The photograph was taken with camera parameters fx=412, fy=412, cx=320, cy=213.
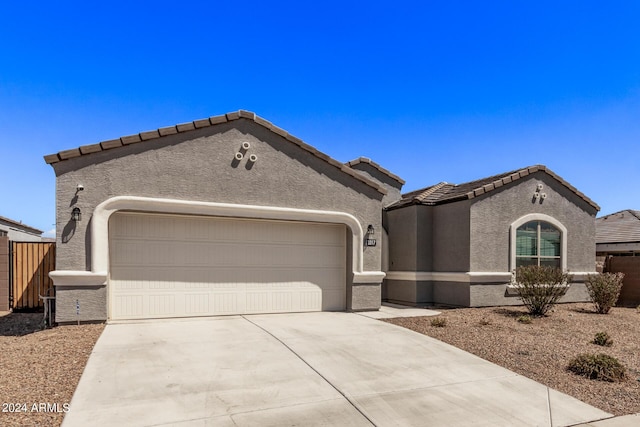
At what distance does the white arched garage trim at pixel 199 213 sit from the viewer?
859cm

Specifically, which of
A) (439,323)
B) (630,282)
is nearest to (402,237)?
(439,323)

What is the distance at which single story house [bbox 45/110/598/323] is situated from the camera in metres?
8.66

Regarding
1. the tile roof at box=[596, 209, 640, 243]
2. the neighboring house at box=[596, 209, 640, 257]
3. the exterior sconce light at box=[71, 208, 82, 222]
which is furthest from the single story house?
the tile roof at box=[596, 209, 640, 243]

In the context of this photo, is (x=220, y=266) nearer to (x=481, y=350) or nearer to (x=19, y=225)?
(x=481, y=350)

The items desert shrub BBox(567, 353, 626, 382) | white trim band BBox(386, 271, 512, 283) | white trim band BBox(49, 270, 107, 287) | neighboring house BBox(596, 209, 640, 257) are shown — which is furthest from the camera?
neighboring house BBox(596, 209, 640, 257)

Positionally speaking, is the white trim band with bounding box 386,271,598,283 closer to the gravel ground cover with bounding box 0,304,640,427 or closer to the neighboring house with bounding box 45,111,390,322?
the gravel ground cover with bounding box 0,304,640,427

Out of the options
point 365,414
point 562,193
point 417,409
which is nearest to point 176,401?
point 365,414

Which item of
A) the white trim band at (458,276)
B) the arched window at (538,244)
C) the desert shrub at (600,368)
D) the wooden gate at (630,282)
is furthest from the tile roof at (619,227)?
the desert shrub at (600,368)

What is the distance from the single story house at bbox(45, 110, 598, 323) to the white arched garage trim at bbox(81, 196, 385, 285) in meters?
0.03

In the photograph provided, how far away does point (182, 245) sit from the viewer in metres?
9.65

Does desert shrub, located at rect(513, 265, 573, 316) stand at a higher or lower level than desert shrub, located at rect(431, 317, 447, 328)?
higher

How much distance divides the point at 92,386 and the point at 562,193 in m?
14.1

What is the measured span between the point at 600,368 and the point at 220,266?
7.72 m

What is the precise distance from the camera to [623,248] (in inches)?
716
